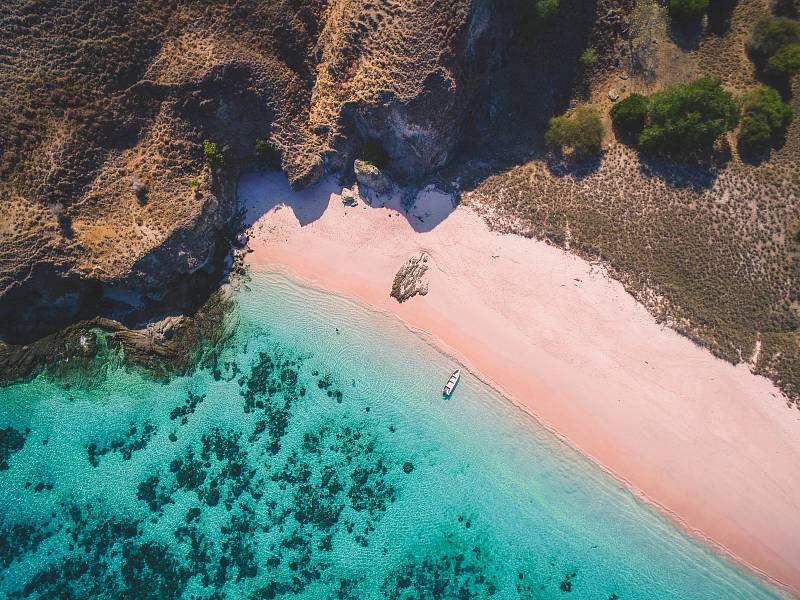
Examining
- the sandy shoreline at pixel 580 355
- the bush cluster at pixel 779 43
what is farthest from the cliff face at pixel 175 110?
the bush cluster at pixel 779 43

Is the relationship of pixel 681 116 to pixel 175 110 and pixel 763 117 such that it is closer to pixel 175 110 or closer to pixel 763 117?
pixel 763 117

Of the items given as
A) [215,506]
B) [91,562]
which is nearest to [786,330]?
[215,506]

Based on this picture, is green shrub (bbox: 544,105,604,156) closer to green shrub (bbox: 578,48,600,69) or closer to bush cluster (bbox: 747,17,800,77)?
green shrub (bbox: 578,48,600,69)

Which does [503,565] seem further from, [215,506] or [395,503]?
[215,506]

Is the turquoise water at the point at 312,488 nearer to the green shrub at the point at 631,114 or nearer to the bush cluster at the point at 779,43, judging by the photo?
the green shrub at the point at 631,114

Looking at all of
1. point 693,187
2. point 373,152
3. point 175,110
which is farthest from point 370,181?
point 693,187

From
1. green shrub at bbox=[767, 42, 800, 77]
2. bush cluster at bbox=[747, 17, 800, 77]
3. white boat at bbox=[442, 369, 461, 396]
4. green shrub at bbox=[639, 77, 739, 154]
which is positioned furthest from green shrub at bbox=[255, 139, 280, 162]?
green shrub at bbox=[767, 42, 800, 77]
